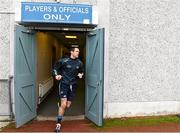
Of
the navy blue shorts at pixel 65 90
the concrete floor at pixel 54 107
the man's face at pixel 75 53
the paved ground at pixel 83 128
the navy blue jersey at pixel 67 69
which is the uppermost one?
the man's face at pixel 75 53

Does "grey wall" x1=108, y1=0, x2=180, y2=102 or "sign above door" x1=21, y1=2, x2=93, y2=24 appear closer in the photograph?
"sign above door" x1=21, y1=2, x2=93, y2=24

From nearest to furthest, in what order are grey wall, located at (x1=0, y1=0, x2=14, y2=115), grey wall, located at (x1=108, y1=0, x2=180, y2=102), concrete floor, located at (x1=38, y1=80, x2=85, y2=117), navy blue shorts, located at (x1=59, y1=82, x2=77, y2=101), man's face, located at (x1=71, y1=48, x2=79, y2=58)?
man's face, located at (x1=71, y1=48, x2=79, y2=58)
navy blue shorts, located at (x1=59, y1=82, x2=77, y2=101)
grey wall, located at (x1=0, y1=0, x2=14, y2=115)
grey wall, located at (x1=108, y1=0, x2=180, y2=102)
concrete floor, located at (x1=38, y1=80, x2=85, y2=117)

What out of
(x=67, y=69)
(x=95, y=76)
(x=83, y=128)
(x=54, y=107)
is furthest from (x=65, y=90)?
(x=54, y=107)

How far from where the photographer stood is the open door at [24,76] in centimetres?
797

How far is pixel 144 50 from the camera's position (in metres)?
9.21

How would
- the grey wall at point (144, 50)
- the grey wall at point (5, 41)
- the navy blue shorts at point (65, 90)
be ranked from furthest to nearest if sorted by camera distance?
the grey wall at point (144, 50), the grey wall at point (5, 41), the navy blue shorts at point (65, 90)

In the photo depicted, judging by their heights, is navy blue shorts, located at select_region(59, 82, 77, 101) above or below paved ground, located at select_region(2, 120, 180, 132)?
above

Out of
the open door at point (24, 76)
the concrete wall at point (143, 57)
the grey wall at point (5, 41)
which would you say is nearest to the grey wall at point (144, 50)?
the concrete wall at point (143, 57)

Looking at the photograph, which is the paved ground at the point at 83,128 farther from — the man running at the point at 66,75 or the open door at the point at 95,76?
the man running at the point at 66,75

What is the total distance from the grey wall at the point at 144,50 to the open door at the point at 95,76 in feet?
1.82

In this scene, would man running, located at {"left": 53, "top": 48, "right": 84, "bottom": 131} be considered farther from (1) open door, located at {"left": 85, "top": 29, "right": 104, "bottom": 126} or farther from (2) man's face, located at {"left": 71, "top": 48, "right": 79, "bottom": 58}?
(1) open door, located at {"left": 85, "top": 29, "right": 104, "bottom": 126}

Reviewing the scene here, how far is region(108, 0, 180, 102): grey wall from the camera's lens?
9109mm

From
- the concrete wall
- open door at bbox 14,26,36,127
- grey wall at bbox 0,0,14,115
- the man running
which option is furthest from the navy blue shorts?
grey wall at bbox 0,0,14,115

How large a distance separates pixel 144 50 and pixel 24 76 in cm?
317
